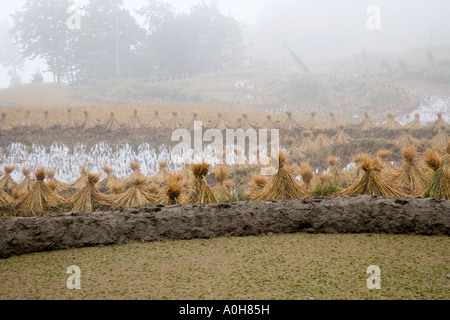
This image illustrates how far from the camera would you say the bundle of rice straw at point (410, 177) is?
238 centimetres

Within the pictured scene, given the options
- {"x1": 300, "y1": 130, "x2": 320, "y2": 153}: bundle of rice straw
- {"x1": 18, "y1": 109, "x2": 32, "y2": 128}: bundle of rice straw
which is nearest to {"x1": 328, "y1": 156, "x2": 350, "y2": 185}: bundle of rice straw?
{"x1": 300, "y1": 130, "x2": 320, "y2": 153}: bundle of rice straw

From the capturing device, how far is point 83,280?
1194 millimetres

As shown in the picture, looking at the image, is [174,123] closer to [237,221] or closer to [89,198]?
[89,198]

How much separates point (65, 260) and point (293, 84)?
8.69 m

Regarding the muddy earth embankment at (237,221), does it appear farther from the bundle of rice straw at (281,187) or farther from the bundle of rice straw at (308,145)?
the bundle of rice straw at (308,145)

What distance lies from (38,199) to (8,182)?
75 centimetres

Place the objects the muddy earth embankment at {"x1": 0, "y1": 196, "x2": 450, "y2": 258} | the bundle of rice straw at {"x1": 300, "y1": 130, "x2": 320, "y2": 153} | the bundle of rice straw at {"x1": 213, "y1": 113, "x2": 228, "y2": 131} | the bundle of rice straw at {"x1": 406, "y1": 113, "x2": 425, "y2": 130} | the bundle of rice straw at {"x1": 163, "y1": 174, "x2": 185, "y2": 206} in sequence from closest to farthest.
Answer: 1. the muddy earth embankment at {"x1": 0, "y1": 196, "x2": 450, "y2": 258}
2. the bundle of rice straw at {"x1": 163, "y1": 174, "x2": 185, "y2": 206}
3. the bundle of rice straw at {"x1": 300, "y1": 130, "x2": 320, "y2": 153}
4. the bundle of rice straw at {"x1": 406, "y1": 113, "x2": 425, "y2": 130}
5. the bundle of rice straw at {"x1": 213, "y1": 113, "x2": 228, "y2": 131}

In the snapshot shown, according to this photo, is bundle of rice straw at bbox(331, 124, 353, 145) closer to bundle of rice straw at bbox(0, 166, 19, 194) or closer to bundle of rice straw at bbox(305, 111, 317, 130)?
bundle of rice straw at bbox(305, 111, 317, 130)

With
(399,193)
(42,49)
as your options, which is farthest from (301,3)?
(399,193)

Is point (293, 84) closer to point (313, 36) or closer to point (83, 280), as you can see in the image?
point (313, 36)

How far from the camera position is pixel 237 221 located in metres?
1.72

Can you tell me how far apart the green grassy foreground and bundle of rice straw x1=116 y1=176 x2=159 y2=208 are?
665 mm

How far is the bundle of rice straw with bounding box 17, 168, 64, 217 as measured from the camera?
84.6 inches

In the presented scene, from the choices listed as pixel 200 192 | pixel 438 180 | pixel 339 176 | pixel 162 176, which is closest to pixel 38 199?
pixel 200 192
